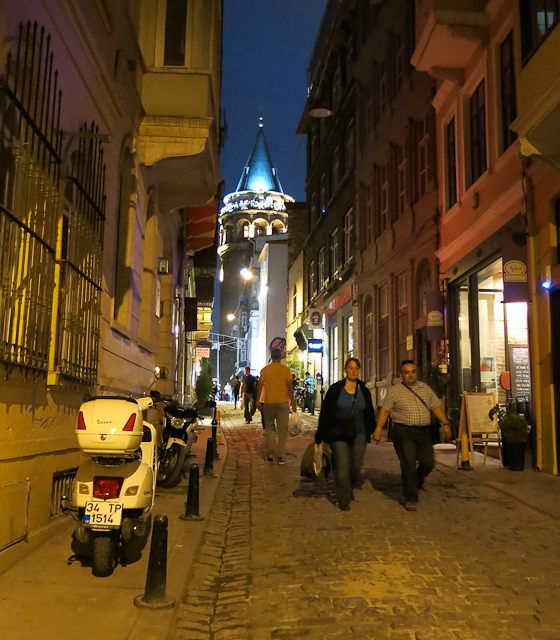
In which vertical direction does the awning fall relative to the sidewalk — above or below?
above

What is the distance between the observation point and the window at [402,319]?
18719 millimetres

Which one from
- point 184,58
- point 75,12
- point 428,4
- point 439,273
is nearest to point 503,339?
point 439,273

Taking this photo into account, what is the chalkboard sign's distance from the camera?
40.5 feet

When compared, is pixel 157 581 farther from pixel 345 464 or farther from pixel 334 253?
pixel 334 253

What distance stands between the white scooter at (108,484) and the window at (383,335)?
630 inches

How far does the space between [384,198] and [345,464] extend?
15.1 m

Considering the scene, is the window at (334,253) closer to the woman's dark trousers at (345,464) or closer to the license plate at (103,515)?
the woman's dark trousers at (345,464)

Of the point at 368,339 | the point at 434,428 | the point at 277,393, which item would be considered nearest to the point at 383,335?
the point at 368,339

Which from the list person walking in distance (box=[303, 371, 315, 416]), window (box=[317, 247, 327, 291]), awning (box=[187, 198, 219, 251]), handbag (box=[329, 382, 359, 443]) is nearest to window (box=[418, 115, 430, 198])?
awning (box=[187, 198, 219, 251])

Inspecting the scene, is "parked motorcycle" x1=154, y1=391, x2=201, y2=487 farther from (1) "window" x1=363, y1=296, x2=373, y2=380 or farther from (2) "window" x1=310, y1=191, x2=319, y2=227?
(2) "window" x1=310, y1=191, x2=319, y2=227

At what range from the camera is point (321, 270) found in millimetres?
31094

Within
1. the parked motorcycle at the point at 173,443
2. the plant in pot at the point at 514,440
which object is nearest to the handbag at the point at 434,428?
the parked motorcycle at the point at 173,443

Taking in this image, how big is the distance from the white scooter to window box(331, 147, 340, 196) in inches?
928

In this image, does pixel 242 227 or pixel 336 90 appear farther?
pixel 242 227
